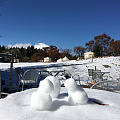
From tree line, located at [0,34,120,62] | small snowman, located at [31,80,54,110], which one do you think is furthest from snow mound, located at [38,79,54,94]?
tree line, located at [0,34,120,62]

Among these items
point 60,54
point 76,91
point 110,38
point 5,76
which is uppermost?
point 110,38

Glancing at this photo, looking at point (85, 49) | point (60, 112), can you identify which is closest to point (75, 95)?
Result: point (60, 112)

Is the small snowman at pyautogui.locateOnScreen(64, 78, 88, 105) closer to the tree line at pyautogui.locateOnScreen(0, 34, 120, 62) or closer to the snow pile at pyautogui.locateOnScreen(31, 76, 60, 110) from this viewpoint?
the snow pile at pyautogui.locateOnScreen(31, 76, 60, 110)

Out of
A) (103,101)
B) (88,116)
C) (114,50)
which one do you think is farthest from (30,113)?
(114,50)

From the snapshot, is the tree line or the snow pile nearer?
the snow pile

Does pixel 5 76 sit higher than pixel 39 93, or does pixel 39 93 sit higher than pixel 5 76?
pixel 39 93


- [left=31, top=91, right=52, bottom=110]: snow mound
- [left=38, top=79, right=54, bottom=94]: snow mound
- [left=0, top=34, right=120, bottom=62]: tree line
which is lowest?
[left=31, top=91, right=52, bottom=110]: snow mound

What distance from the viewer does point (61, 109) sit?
58 cm

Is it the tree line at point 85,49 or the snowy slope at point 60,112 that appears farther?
the tree line at point 85,49

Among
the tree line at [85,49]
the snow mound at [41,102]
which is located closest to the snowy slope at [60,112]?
the snow mound at [41,102]

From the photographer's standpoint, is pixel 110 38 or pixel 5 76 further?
pixel 110 38

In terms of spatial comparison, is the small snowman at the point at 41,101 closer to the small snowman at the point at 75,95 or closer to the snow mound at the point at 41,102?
the snow mound at the point at 41,102

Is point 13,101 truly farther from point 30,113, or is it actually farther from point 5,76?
point 5,76

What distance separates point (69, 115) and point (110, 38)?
3325 cm
